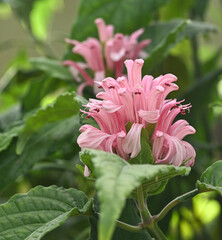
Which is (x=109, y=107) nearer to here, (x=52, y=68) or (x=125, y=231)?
(x=125, y=231)

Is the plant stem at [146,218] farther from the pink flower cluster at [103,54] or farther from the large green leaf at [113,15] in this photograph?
the large green leaf at [113,15]

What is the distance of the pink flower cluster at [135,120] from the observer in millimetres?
269

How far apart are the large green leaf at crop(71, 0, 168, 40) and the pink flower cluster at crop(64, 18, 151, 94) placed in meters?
0.06

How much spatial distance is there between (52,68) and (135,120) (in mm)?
222

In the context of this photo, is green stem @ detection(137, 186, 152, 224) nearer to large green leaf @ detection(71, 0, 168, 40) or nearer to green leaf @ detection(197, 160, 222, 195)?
green leaf @ detection(197, 160, 222, 195)

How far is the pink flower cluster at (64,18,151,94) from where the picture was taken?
1.47 ft

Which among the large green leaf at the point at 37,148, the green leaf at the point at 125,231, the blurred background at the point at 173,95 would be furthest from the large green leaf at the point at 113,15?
the green leaf at the point at 125,231

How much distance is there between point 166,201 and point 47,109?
175mm

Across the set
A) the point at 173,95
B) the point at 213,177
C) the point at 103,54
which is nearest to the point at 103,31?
the point at 103,54

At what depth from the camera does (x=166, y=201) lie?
0.46 m

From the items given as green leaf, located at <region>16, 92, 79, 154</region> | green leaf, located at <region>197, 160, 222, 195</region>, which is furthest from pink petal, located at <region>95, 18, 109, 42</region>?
green leaf, located at <region>197, 160, 222, 195</region>

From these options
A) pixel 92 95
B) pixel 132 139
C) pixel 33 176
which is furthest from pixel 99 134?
pixel 33 176

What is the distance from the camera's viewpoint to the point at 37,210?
0.29 meters

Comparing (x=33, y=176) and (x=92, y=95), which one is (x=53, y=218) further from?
(x=33, y=176)
